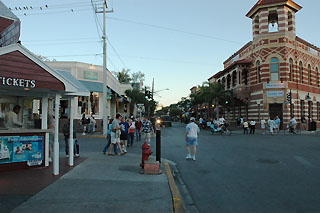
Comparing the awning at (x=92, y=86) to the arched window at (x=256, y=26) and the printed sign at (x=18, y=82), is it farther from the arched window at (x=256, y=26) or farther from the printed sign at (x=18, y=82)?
the arched window at (x=256, y=26)

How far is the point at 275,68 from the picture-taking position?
93.6 ft

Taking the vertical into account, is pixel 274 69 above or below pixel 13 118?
above

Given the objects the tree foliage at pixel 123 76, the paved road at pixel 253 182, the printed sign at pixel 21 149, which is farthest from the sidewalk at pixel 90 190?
the tree foliage at pixel 123 76

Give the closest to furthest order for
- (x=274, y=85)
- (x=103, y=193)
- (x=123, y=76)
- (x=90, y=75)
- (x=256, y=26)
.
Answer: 1. (x=103, y=193)
2. (x=90, y=75)
3. (x=274, y=85)
4. (x=256, y=26)
5. (x=123, y=76)

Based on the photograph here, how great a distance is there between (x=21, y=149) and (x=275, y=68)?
27.7 m

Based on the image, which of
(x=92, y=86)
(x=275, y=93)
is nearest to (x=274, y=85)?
(x=275, y=93)

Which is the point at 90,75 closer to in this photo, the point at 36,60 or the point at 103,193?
the point at 36,60

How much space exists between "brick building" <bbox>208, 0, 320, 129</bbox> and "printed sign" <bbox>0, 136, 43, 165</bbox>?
25.2 meters

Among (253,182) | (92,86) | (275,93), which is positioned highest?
(92,86)

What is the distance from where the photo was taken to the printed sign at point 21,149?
7270 millimetres

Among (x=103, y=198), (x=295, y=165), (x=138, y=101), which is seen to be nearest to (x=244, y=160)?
(x=295, y=165)

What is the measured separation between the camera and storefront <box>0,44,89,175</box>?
20.4 ft

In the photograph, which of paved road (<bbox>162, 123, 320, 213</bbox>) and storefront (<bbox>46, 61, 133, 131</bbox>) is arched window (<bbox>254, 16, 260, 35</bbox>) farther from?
paved road (<bbox>162, 123, 320, 213</bbox>)

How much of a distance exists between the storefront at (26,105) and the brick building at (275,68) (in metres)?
24.8
